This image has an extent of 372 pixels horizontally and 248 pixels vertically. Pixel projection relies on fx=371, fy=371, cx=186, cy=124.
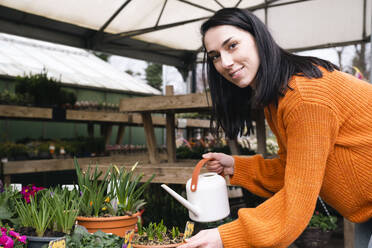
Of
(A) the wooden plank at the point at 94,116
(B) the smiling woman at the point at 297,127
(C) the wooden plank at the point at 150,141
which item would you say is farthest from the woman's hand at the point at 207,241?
(A) the wooden plank at the point at 94,116

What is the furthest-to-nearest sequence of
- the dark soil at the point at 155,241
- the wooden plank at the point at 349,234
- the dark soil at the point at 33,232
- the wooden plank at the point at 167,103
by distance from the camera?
the wooden plank at the point at 167,103 < the wooden plank at the point at 349,234 < the dark soil at the point at 155,241 < the dark soil at the point at 33,232

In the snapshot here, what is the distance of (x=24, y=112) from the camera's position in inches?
147

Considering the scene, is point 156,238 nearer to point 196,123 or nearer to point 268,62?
point 268,62

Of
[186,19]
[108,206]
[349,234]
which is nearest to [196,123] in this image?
[186,19]

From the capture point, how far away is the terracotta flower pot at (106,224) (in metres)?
1.31

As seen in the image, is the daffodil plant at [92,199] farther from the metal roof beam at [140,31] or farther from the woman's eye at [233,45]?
the metal roof beam at [140,31]

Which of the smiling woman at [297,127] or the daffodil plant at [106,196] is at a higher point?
the smiling woman at [297,127]

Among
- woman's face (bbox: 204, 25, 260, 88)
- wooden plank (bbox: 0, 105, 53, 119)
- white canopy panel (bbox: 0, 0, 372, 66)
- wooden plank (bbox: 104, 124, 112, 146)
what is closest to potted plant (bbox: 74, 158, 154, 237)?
woman's face (bbox: 204, 25, 260, 88)

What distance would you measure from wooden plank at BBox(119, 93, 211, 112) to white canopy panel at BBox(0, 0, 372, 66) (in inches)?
70.1

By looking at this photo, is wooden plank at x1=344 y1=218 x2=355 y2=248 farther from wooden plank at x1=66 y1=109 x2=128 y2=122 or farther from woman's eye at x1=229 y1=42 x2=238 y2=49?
wooden plank at x1=66 y1=109 x2=128 y2=122

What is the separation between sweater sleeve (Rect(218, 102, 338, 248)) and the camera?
2.77 feet

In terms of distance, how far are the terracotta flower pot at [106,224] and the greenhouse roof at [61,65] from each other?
6231 millimetres

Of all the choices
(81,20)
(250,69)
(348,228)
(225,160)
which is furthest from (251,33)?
(81,20)

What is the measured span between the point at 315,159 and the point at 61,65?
852cm
